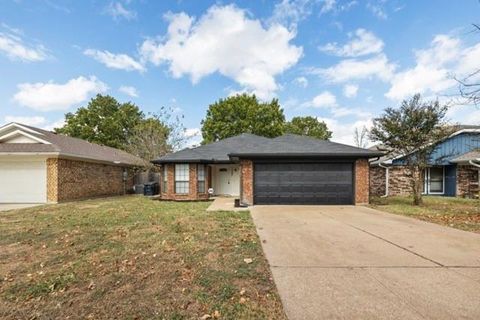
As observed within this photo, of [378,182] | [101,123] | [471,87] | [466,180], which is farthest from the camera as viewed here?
[101,123]

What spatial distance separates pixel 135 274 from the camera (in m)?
3.99

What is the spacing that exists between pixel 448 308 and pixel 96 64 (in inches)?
776

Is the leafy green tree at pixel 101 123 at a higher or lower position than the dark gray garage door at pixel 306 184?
higher

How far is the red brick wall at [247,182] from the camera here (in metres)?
12.2

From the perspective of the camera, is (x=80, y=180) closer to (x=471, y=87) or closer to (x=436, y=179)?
(x=471, y=87)

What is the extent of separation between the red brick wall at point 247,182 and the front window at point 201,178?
158 inches

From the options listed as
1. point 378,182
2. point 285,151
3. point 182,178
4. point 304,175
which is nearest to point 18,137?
point 182,178

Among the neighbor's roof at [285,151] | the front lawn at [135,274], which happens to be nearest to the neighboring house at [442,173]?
the neighbor's roof at [285,151]

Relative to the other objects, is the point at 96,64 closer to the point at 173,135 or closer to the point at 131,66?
the point at 131,66

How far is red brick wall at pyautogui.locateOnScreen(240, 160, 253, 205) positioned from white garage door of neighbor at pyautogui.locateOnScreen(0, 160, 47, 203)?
10.1 meters

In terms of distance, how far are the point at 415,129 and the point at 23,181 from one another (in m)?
19.2

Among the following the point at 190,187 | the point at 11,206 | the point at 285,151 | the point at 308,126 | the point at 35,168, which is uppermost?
the point at 308,126

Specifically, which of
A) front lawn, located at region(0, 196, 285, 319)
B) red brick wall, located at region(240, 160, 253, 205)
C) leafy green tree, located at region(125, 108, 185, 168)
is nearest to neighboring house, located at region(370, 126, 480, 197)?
red brick wall, located at region(240, 160, 253, 205)

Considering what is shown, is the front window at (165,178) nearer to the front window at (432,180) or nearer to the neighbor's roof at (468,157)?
the front window at (432,180)
